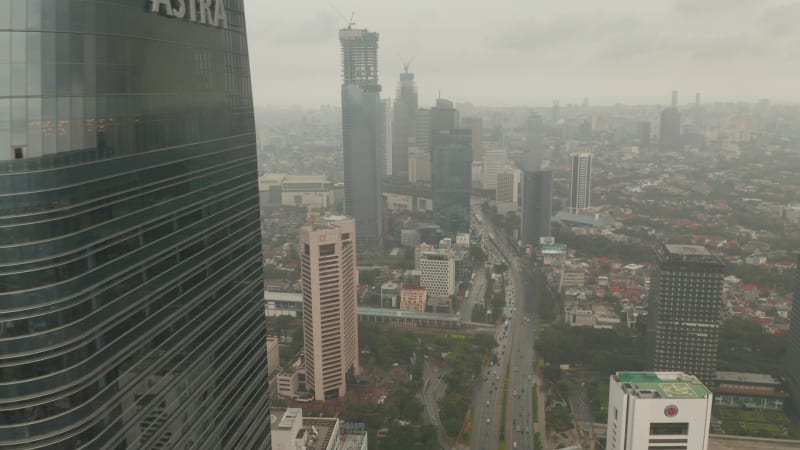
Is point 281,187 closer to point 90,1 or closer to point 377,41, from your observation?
point 377,41

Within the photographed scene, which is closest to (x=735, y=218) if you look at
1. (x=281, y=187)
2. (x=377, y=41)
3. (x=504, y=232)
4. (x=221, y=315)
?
(x=504, y=232)

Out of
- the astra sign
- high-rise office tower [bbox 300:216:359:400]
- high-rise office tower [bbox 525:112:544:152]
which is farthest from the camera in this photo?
high-rise office tower [bbox 525:112:544:152]

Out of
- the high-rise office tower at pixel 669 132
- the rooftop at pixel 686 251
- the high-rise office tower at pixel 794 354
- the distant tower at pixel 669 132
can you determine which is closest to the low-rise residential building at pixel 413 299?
the rooftop at pixel 686 251

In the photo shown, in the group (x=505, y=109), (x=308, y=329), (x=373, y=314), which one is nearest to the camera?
(x=308, y=329)

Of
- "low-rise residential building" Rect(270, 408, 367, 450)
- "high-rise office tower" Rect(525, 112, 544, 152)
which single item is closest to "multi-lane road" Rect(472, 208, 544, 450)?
"low-rise residential building" Rect(270, 408, 367, 450)

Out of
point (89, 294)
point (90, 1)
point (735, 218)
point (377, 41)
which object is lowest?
point (735, 218)

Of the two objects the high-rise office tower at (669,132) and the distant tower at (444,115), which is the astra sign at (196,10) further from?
the high-rise office tower at (669,132)

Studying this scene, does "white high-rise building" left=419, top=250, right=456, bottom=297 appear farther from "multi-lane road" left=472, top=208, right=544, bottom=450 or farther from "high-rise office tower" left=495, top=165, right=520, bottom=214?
"high-rise office tower" left=495, top=165, right=520, bottom=214
